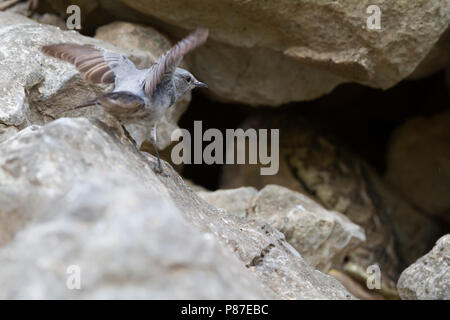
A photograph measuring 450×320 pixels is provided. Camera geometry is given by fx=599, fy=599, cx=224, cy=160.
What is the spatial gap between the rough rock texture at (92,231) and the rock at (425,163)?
4702mm

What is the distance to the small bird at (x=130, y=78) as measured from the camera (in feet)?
9.58

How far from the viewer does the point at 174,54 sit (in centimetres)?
286

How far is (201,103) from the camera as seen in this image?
6918 millimetres

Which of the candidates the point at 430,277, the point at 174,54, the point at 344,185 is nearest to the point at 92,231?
the point at 174,54

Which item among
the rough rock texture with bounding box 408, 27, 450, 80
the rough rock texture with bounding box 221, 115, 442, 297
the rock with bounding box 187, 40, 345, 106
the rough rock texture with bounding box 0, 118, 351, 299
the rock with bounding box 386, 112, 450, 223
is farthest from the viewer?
the rock with bounding box 386, 112, 450, 223

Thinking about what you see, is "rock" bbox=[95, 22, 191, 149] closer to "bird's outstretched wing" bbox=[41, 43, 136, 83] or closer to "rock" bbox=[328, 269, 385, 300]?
"bird's outstretched wing" bbox=[41, 43, 136, 83]

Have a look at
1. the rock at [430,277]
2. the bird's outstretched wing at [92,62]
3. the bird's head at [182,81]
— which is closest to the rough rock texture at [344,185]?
the rock at [430,277]

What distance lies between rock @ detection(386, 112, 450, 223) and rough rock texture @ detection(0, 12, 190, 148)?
4.03 metres

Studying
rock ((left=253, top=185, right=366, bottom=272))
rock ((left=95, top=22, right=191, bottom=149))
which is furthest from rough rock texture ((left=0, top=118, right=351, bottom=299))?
rock ((left=95, top=22, right=191, bottom=149))

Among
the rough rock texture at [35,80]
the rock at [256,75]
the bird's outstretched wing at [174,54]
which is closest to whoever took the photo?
the bird's outstretched wing at [174,54]

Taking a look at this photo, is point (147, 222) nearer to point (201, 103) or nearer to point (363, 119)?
point (201, 103)

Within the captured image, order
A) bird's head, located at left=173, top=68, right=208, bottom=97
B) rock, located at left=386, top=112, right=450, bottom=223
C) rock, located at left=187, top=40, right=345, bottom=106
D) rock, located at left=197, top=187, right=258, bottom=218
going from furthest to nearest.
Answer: rock, located at left=386, top=112, right=450, bottom=223, rock, located at left=187, top=40, right=345, bottom=106, rock, located at left=197, top=187, right=258, bottom=218, bird's head, located at left=173, top=68, right=208, bottom=97

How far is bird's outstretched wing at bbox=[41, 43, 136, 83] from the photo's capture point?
3.24m

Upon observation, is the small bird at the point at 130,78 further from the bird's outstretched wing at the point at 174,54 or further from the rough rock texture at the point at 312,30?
the rough rock texture at the point at 312,30
